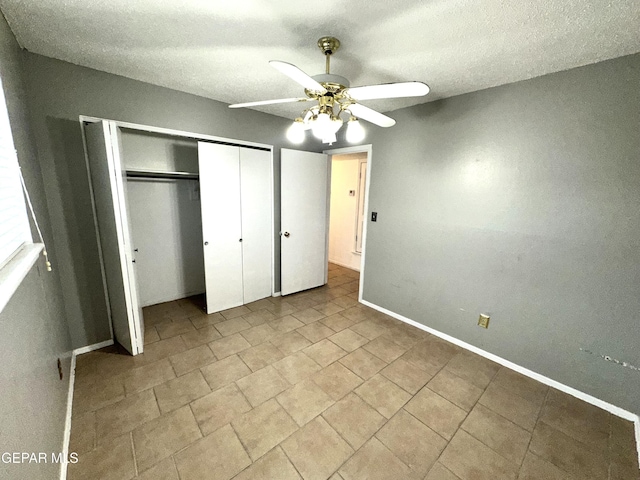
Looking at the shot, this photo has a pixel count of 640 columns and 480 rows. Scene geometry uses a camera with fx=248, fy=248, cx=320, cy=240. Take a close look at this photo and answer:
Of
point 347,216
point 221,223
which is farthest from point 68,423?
point 347,216

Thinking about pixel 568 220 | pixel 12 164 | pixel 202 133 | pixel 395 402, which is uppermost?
pixel 202 133

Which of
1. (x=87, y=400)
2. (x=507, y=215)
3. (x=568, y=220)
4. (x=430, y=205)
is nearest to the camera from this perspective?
(x=87, y=400)

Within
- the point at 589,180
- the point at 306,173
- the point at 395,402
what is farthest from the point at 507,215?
the point at 306,173

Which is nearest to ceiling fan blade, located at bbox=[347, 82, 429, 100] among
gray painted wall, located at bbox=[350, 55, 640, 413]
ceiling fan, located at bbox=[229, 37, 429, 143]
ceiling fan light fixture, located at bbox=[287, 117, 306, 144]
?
ceiling fan, located at bbox=[229, 37, 429, 143]

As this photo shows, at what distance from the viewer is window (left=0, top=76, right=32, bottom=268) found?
95cm

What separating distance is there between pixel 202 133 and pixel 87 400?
237 centimetres

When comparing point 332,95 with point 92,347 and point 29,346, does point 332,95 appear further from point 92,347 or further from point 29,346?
point 92,347

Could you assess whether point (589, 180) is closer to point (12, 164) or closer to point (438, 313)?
point (438, 313)

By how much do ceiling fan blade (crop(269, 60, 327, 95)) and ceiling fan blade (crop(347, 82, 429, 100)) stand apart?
0.18 metres

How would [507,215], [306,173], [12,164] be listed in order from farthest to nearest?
[306,173]
[507,215]
[12,164]

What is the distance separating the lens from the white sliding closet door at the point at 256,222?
2.86 meters

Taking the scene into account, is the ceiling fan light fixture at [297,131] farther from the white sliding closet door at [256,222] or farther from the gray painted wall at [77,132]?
the gray painted wall at [77,132]

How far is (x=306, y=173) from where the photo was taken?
10.7 feet

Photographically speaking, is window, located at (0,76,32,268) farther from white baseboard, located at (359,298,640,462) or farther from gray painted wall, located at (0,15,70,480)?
white baseboard, located at (359,298,640,462)
